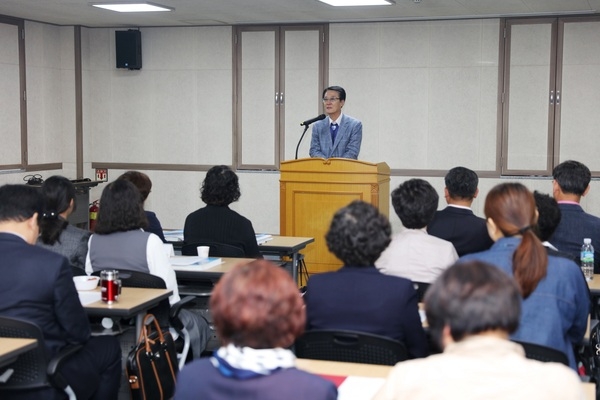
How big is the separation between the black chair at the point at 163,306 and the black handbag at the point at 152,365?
6.4 inches

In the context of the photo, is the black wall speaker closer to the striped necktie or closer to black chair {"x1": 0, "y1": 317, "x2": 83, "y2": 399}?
the striped necktie

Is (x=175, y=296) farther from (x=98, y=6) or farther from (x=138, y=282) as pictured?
(x=98, y=6)

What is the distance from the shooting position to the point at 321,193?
7117 millimetres

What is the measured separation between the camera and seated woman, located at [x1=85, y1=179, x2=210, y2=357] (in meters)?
4.42

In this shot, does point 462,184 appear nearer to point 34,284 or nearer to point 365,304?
point 365,304

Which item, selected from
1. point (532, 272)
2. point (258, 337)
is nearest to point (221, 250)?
point (532, 272)

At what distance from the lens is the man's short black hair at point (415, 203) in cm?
414

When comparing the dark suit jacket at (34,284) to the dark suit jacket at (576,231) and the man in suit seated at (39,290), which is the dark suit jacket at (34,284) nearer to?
the man in suit seated at (39,290)

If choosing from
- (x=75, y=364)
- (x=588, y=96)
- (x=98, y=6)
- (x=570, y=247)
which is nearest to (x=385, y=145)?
(x=588, y=96)

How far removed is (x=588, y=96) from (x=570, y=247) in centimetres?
512

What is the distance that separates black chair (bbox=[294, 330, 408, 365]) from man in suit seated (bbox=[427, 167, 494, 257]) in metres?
1.97

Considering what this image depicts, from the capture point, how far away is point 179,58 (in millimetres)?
10805

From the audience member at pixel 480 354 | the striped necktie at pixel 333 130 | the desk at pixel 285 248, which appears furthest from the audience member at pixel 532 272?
the striped necktie at pixel 333 130

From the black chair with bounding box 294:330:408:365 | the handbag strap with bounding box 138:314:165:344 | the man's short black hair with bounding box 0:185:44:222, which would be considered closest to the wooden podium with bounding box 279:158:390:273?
the handbag strap with bounding box 138:314:165:344
